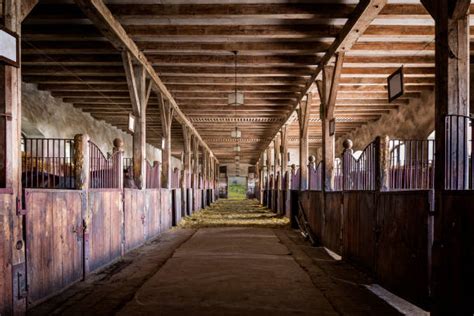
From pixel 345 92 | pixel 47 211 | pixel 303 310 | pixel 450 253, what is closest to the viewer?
pixel 450 253

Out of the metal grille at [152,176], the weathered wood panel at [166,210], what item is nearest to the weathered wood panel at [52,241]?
→ the metal grille at [152,176]

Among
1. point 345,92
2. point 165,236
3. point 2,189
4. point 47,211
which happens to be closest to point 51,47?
point 165,236

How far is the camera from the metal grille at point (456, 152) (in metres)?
3.84

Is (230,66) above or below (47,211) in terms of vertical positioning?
above

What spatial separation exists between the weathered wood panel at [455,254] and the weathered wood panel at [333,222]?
3601 mm

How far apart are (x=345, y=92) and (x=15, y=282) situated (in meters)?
11.5

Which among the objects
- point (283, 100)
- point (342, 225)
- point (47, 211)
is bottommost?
point (342, 225)

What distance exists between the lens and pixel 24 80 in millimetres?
12289

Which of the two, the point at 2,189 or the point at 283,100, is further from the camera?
the point at 283,100

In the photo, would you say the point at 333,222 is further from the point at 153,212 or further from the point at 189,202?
the point at 189,202

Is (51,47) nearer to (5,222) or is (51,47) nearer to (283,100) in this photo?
(5,222)

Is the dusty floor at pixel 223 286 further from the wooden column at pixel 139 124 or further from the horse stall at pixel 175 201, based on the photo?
the horse stall at pixel 175 201

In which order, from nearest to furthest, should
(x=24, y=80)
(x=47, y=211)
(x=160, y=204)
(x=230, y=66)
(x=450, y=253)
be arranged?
(x=450, y=253) → (x=47, y=211) → (x=230, y=66) → (x=160, y=204) → (x=24, y=80)

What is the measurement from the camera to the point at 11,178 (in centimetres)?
384
